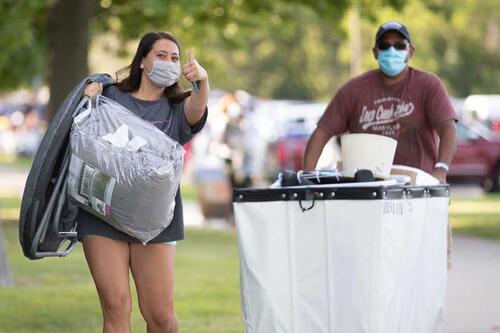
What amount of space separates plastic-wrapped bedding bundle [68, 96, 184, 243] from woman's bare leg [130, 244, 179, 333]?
Result: 0.48 ft

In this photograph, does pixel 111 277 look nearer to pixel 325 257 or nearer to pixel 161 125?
pixel 161 125

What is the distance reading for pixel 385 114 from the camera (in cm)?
785

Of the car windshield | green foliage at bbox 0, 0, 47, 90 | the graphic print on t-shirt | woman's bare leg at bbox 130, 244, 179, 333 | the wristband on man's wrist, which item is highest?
green foliage at bbox 0, 0, 47, 90

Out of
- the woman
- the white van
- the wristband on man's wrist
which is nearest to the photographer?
the woman

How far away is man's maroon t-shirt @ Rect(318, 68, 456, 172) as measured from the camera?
7.81 m

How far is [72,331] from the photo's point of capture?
9.15 meters

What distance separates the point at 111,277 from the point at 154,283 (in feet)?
0.76

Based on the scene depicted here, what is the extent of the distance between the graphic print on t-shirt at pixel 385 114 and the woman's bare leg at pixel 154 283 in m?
1.92

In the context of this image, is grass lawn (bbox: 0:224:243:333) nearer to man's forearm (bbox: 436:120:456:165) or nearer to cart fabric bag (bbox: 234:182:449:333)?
man's forearm (bbox: 436:120:456:165)

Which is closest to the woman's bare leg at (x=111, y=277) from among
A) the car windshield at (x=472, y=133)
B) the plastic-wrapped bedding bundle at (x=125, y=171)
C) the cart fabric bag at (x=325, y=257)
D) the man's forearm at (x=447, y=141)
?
the plastic-wrapped bedding bundle at (x=125, y=171)

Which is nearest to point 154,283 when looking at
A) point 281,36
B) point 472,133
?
point 281,36

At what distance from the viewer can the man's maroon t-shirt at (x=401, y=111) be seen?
25.6ft

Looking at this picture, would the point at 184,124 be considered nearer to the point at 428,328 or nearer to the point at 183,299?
the point at 428,328

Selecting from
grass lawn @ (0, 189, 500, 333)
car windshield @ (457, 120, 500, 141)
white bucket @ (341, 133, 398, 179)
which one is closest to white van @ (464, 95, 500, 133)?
car windshield @ (457, 120, 500, 141)
